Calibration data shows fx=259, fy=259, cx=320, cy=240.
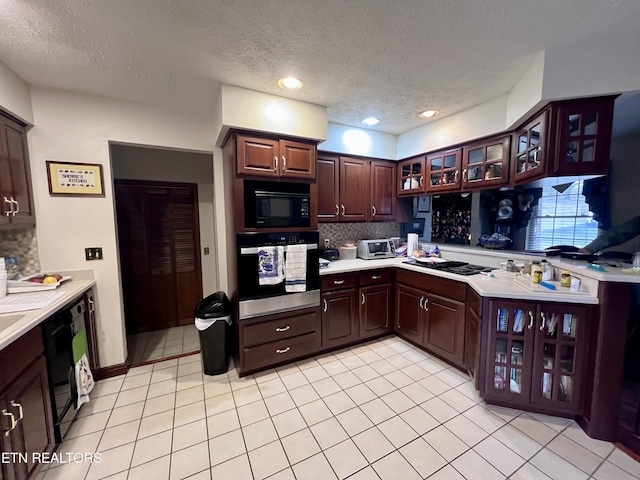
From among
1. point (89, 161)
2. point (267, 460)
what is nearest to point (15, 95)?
point (89, 161)

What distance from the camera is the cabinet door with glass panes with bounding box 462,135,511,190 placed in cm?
238

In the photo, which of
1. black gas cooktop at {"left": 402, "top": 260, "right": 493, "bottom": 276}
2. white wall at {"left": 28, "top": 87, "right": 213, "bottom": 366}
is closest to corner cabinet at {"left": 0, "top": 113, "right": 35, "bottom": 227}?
white wall at {"left": 28, "top": 87, "right": 213, "bottom": 366}

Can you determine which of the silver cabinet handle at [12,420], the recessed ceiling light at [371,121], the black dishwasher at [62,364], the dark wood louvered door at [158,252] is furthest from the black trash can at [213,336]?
the recessed ceiling light at [371,121]

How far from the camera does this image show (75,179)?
2166 millimetres

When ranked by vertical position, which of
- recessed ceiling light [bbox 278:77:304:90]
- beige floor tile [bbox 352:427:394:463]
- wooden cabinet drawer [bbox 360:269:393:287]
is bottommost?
beige floor tile [bbox 352:427:394:463]

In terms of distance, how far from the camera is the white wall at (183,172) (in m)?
3.05

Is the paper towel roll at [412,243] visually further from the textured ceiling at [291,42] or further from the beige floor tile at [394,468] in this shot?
the beige floor tile at [394,468]

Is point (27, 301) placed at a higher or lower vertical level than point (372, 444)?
higher

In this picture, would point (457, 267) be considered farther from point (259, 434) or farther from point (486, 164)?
point (259, 434)

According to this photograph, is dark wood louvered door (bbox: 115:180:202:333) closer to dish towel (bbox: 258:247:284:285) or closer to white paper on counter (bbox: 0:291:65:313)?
white paper on counter (bbox: 0:291:65:313)

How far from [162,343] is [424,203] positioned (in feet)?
11.9

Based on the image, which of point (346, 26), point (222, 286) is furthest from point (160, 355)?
point (346, 26)

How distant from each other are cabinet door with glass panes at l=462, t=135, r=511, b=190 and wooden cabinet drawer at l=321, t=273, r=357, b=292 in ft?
4.98

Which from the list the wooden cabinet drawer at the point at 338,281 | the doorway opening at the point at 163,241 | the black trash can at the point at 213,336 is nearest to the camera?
the black trash can at the point at 213,336
